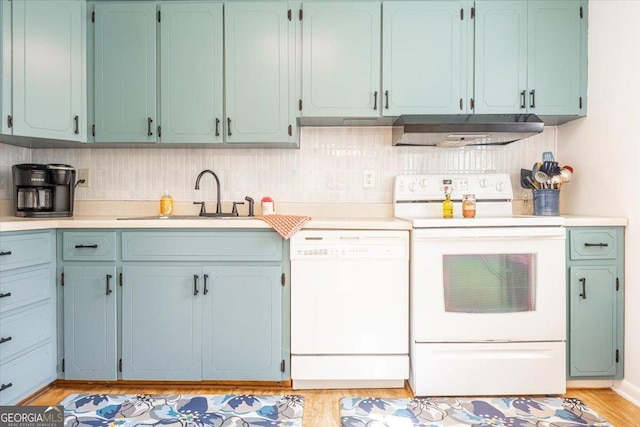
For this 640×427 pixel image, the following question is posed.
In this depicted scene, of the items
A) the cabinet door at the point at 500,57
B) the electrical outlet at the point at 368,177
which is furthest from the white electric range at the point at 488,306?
the cabinet door at the point at 500,57

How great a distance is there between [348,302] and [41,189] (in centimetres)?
188

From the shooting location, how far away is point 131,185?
110 inches

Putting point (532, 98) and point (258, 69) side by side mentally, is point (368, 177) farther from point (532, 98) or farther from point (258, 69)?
point (532, 98)

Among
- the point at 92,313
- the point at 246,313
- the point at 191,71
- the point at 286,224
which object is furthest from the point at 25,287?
the point at 191,71

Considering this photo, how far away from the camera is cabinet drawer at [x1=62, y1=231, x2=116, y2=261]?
2166 mm

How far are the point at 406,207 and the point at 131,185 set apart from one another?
186 centimetres

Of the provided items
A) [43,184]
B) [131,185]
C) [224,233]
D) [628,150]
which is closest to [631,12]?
[628,150]

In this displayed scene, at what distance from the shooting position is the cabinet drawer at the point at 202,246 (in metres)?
2.16

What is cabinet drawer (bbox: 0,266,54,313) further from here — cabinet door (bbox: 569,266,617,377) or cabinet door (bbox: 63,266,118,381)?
cabinet door (bbox: 569,266,617,377)

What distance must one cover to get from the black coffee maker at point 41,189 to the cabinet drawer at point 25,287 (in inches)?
16.8

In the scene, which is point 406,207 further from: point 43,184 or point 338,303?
point 43,184

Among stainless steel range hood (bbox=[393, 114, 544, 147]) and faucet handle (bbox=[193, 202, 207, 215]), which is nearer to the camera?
stainless steel range hood (bbox=[393, 114, 544, 147])

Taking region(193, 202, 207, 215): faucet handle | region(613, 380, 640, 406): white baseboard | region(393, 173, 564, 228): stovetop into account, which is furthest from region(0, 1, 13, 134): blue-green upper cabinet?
region(613, 380, 640, 406): white baseboard

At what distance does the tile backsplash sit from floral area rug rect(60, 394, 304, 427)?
4.09 ft
